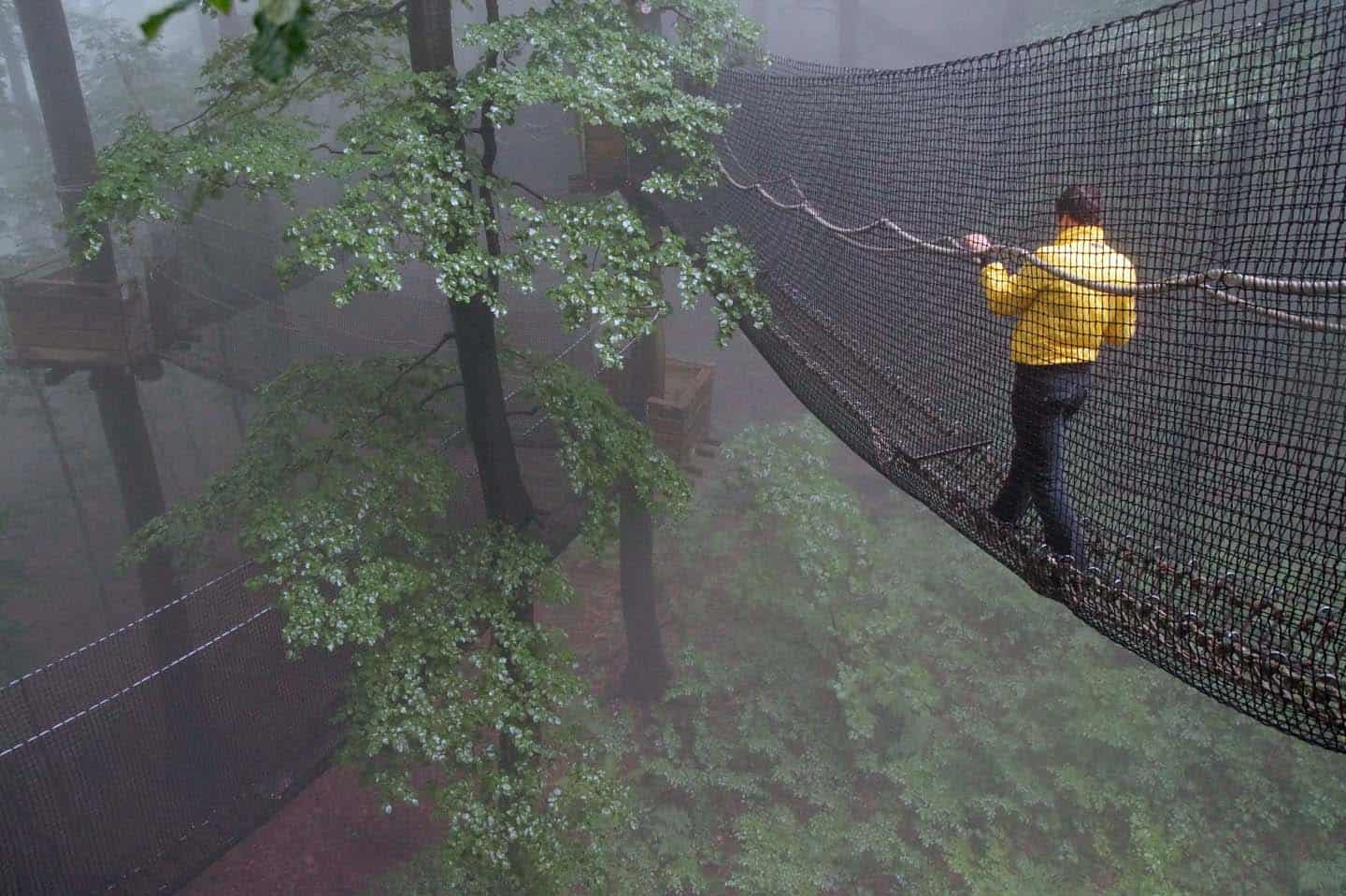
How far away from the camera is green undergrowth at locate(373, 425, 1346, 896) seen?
640cm

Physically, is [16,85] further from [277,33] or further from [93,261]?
[277,33]

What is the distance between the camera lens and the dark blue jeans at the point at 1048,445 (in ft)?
8.84

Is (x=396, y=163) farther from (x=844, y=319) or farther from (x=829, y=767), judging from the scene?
(x=829, y=767)

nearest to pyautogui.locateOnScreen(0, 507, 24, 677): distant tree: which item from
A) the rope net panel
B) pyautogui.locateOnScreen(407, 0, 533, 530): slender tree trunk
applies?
pyautogui.locateOnScreen(407, 0, 533, 530): slender tree trunk

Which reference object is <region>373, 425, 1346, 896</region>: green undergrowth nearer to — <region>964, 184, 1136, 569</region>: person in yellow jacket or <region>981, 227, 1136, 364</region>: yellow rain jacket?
<region>964, 184, 1136, 569</region>: person in yellow jacket

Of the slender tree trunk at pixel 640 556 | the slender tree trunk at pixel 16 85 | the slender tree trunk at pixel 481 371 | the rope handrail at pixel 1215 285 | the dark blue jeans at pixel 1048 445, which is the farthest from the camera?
the slender tree trunk at pixel 16 85

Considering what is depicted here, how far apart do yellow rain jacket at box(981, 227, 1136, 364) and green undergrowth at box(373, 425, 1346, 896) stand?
496 centimetres

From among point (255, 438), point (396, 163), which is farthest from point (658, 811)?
point (396, 163)

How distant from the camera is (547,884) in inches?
180

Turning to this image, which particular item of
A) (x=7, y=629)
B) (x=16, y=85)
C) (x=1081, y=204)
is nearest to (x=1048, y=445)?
(x=1081, y=204)

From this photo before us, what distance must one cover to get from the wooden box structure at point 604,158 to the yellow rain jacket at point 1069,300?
319cm

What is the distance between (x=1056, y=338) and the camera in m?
2.61

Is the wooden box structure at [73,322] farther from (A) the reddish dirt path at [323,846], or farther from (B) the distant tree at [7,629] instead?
(A) the reddish dirt path at [323,846]

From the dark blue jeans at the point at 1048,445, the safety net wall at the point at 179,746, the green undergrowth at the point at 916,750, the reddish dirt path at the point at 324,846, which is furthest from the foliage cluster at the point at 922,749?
the dark blue jeans at the point at 1048,445
